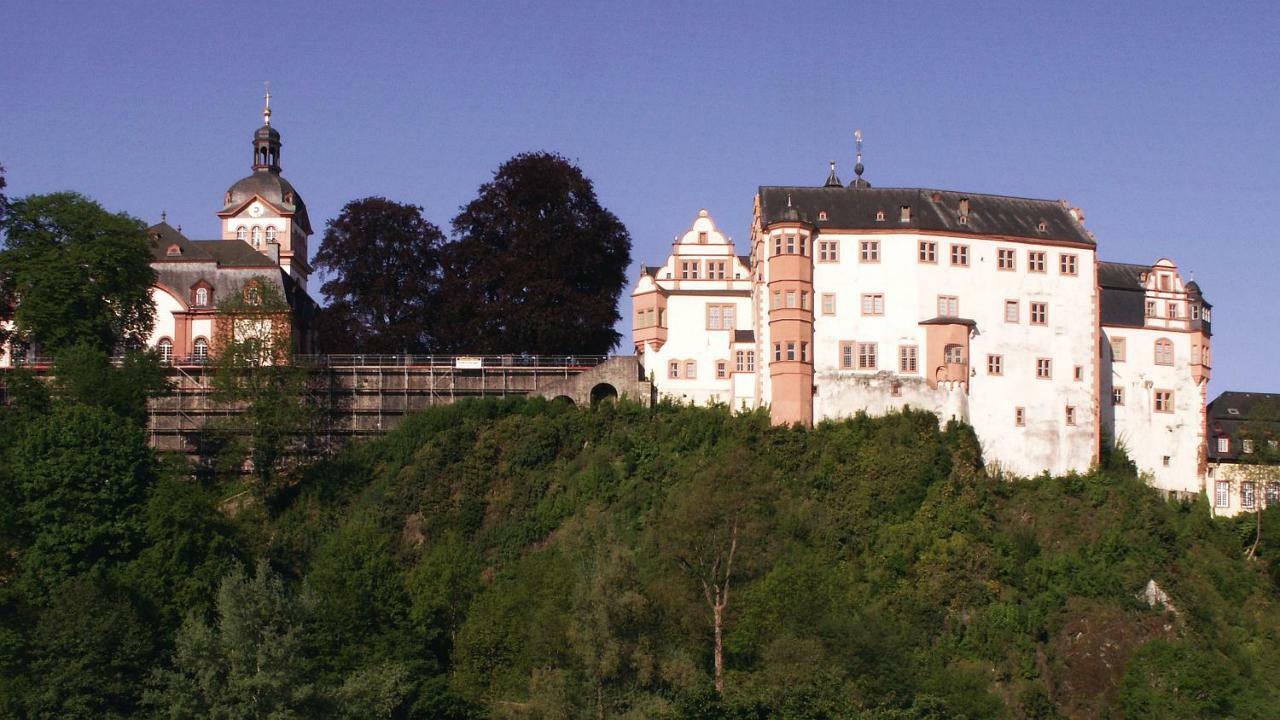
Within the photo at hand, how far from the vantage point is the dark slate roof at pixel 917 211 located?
7069 cm

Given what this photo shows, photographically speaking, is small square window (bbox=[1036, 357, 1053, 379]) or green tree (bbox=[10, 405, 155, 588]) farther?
small square window (bbox=[1036, 357, 1053, 379])

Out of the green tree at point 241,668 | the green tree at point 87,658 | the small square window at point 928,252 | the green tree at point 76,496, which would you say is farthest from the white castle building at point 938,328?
the green tree at point 87,658

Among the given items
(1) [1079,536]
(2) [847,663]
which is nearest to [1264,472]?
(1) [1079,536]

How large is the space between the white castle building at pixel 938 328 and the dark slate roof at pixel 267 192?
119 ft

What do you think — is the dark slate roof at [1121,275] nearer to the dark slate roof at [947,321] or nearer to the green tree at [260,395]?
the dark slate roof at [947,321]

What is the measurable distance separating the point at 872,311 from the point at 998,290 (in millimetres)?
4946

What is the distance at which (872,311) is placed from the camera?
70.0 meters

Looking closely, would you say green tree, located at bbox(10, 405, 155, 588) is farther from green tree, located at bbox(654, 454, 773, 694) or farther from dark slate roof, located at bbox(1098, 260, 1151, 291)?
dark slate roof, located at bbox(1098, 260, 1151, 291)

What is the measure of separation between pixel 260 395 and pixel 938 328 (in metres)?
24.4

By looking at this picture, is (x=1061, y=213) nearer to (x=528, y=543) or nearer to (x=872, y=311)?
(x=872, y=311)

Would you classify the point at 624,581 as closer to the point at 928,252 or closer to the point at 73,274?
the point at 928,252

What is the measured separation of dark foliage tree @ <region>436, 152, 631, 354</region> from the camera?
74500 millimetres

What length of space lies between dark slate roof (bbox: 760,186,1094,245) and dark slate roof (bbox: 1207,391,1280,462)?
31.0 feet

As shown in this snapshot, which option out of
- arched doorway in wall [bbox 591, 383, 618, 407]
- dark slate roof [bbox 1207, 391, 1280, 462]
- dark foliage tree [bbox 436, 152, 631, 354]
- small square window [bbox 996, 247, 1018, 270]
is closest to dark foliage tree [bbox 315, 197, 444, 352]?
dark foliage tree [bbox 436, 152, 631, 354]
